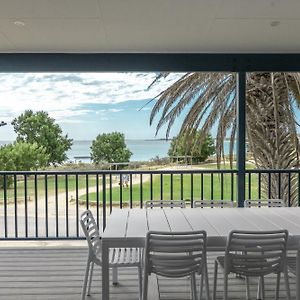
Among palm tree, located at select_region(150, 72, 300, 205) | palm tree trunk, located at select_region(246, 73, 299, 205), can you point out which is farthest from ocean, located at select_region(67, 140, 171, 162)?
palm tree trunk, located at select_region(246, 73, 299, 205)

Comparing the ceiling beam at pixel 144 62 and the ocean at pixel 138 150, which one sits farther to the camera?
the ocean at pixel 138 150

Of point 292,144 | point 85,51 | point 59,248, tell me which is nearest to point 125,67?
point 85,51

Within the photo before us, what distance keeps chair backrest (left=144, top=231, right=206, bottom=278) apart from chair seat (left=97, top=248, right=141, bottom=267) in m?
0.37

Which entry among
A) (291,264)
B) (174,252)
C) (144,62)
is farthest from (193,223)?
(144,62)

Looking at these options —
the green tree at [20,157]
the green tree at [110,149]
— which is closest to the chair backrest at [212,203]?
the green tree at [20,157]

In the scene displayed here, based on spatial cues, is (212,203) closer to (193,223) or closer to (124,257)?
(193,223)

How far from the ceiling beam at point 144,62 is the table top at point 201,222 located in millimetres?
1897

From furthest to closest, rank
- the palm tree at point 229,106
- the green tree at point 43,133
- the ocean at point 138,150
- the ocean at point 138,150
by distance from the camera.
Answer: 1. the green tree at point 43,133
2. the ocean at point 138,150
3. the ocean at point 138,150
4. the palm tree at point 229,106

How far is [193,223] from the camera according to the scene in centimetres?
282

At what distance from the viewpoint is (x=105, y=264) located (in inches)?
96.7

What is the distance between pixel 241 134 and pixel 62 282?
270 centimetres

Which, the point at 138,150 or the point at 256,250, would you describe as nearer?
the point at 256,250

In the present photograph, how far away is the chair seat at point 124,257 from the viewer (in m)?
2.68

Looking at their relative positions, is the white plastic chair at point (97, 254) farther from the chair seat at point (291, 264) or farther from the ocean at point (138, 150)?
the ocean at point (138, 150)
